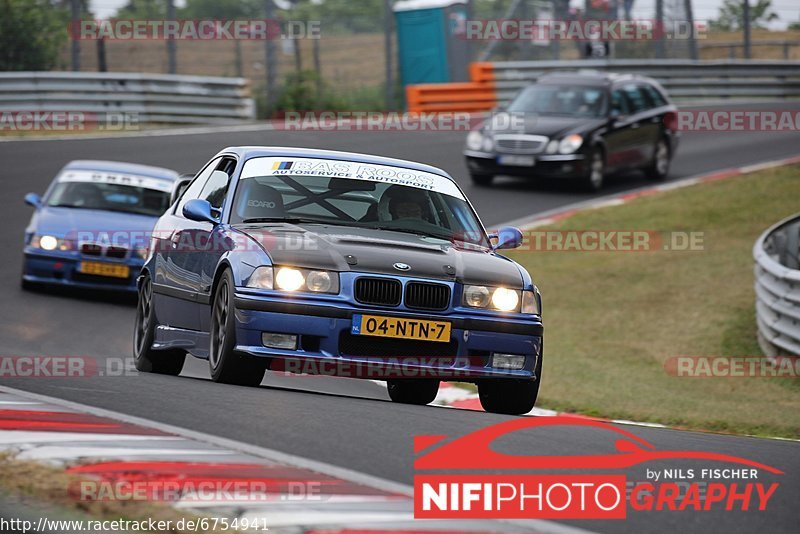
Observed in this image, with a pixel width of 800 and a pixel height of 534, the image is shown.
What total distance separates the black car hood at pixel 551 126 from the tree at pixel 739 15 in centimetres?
1377

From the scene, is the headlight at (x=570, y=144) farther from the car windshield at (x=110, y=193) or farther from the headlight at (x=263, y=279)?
the headlight at (x=263, y=279)

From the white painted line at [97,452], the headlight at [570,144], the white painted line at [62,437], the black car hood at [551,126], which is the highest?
the white painted line at [97,452]

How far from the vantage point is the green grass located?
35.4 feet

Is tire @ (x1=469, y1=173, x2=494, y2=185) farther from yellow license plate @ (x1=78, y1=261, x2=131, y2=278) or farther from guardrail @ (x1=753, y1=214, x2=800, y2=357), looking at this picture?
yellow license plate @ (x1=78, y1=261, x2=131, y2=278)

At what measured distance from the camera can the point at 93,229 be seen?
46.8 feet

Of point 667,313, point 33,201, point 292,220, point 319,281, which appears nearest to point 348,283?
point 319,281

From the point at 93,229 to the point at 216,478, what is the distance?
9868 millimetres

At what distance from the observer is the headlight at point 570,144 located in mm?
21172

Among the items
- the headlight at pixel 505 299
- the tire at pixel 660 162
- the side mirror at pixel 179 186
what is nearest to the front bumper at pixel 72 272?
the side mirror at pixel 179 186

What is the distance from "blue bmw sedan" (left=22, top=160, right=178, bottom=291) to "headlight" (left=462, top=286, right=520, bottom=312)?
6.61 m

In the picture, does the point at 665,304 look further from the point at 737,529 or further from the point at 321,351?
the point at 737,529

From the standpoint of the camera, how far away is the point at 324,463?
16.6 feet

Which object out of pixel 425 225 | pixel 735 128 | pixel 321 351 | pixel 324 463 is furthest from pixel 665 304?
pixel 735 128

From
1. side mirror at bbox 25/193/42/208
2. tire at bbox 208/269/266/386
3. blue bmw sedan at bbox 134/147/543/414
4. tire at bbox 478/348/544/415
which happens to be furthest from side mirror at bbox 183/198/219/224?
side mirror at bbox 25/193/42/208
